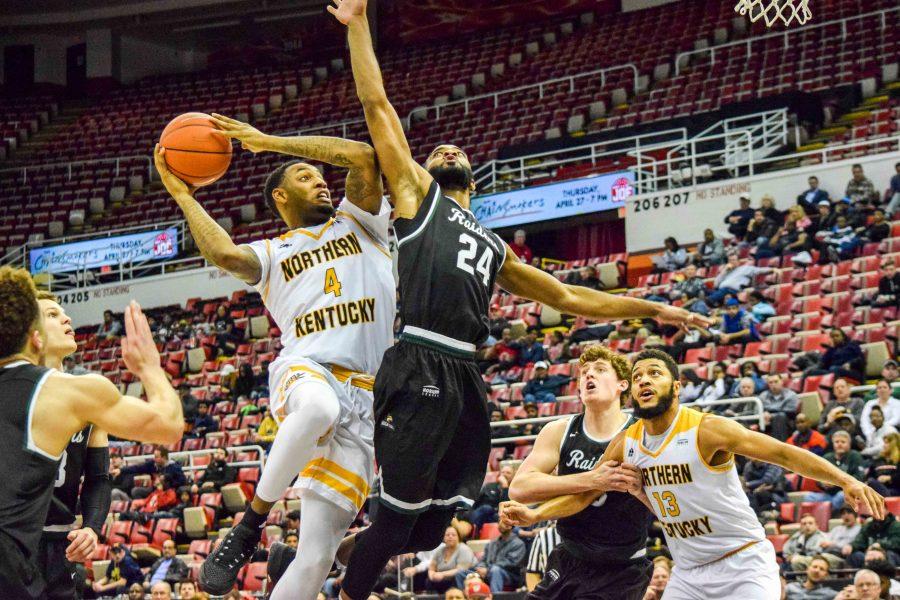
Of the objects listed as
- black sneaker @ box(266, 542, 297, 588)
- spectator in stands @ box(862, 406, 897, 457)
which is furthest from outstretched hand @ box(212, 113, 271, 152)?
spectator in stands @ box(862, 406, 897, 457)

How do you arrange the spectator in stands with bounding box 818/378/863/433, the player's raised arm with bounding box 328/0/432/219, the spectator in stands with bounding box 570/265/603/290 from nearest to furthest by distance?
the player's raised arm with bounding box 328/0/432/219 → the spectator in stands with bounding box 818/378/863/433 → the spectator in stands with bounding box 570/265/603/290

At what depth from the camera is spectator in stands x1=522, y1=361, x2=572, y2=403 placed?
16.5 m

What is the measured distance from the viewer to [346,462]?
5.50 metres

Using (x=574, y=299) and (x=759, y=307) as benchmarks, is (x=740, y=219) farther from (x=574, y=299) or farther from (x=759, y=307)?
(x=574, y=299)

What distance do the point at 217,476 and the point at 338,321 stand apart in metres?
11.8

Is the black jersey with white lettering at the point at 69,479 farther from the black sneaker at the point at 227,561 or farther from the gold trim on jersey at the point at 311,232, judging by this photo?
the gold trim on jersey at the point at 311,232

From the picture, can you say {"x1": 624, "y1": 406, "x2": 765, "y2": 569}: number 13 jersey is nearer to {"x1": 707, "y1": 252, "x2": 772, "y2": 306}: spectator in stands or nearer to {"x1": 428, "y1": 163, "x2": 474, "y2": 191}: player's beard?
{"x1": 428, "y1": 163, "x2": 474, "y2": 191}: player's beard

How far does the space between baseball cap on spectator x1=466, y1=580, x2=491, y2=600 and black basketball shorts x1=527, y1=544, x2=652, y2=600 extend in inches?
177

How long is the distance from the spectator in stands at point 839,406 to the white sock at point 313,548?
842 centimetres

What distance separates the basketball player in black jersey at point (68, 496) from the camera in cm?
546

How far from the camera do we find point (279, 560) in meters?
5.73

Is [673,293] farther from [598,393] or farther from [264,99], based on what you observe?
[264,99]

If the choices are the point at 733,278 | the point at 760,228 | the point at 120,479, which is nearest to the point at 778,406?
the point at 733,278

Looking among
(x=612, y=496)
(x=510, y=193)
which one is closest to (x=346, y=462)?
(x=612, y=496)
